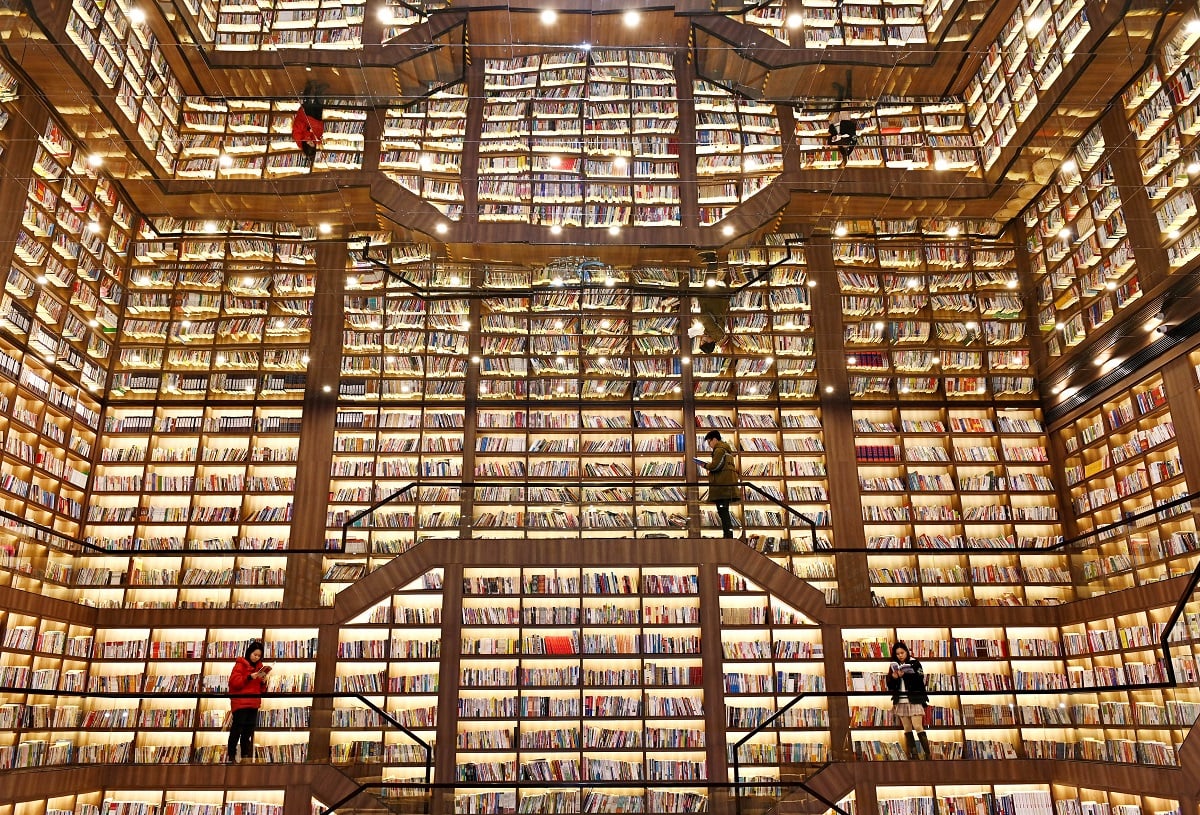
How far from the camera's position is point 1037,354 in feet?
29.6

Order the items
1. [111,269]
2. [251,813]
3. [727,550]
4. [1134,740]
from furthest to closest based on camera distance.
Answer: [111,269] < [727,550] < [251,813] < [1134,740]

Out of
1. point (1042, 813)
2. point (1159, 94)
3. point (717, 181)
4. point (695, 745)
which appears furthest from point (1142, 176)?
point (695, 745)

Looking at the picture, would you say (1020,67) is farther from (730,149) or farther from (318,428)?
(318,428)

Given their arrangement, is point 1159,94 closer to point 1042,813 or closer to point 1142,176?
point 1142,176

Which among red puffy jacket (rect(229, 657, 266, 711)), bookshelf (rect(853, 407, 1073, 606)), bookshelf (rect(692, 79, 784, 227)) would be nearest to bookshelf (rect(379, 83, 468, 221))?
bookshelf (rect(692, 79, 784, 227))

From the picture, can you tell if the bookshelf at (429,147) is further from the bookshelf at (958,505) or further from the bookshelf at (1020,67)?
the bookshelf at (1020,67)

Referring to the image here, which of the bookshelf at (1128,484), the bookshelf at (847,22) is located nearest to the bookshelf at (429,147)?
the bookshelf at (847,22)

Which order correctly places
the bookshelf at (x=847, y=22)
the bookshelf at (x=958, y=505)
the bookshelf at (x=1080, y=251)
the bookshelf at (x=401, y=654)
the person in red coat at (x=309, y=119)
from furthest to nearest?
the bookshelf at (x=847, y=22) → the person in red coat at (x=309, y=119) → the bookshelf at (x=958, y=505) → the bookshelf at (x=1080, y=251) → the bookshelf at (x=401, y=654)

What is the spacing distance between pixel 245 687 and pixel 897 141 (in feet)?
27.3

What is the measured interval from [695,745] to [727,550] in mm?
1665

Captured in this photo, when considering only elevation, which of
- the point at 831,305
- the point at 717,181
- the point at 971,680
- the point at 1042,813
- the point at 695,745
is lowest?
the point at 1042,813

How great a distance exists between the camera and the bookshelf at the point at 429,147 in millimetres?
9297

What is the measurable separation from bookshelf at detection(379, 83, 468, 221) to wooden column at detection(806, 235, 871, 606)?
13.1 ft

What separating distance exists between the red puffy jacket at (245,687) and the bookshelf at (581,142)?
4.95 meters
